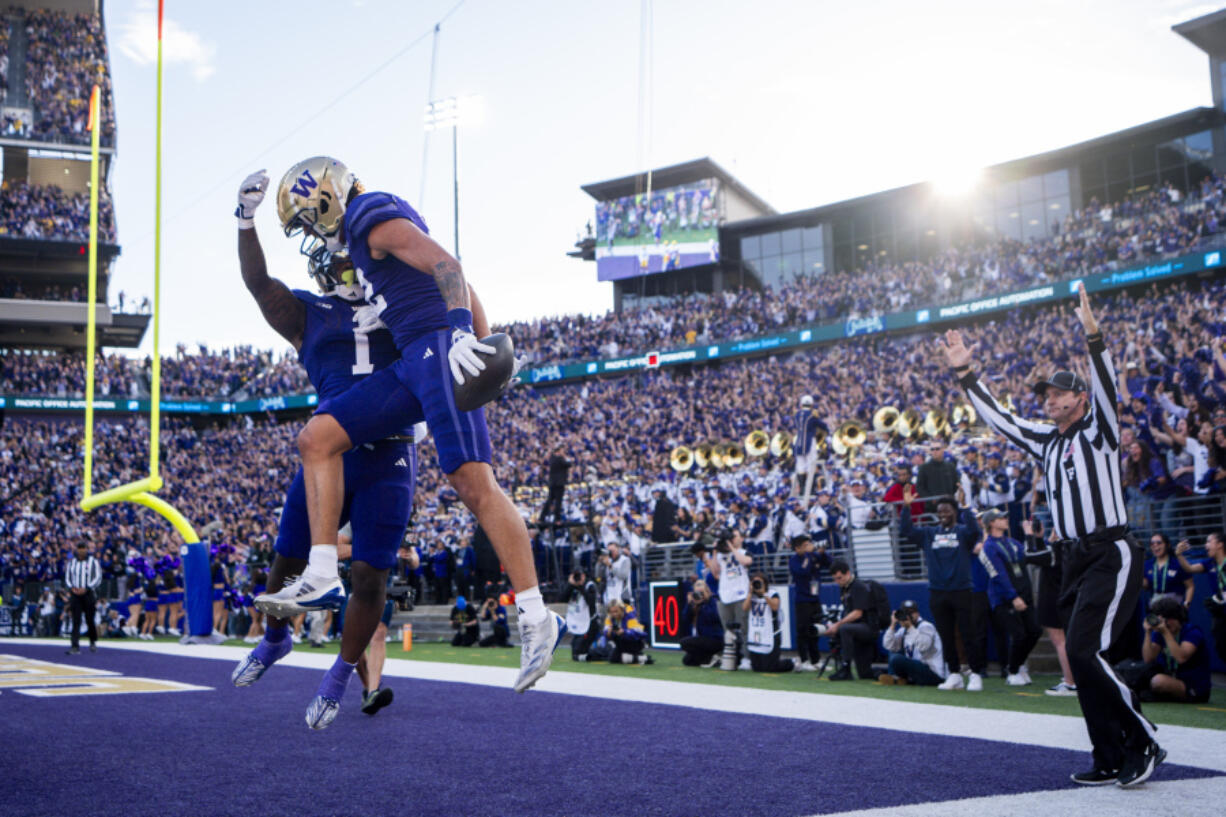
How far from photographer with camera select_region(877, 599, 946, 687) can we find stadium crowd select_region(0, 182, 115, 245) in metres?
42.9

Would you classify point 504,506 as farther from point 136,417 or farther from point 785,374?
point 136,417

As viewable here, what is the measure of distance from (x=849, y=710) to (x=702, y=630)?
19.6ft

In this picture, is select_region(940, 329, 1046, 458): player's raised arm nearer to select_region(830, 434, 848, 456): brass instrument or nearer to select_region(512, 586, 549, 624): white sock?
select_region(512, 586, 549, 624): white sock

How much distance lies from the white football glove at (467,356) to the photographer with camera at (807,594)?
1011 centimetres

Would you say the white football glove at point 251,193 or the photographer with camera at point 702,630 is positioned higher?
the white football glove at point 251,193

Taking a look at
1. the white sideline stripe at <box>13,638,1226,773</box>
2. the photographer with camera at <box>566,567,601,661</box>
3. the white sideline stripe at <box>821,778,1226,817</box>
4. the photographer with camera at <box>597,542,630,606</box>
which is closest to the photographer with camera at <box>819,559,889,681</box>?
the white sideline stripe at <box>13,638,1226,773</box>

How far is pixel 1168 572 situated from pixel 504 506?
26.3 feet

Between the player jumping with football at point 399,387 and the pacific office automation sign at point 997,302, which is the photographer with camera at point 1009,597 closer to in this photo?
the player jumping with football at point 399,387

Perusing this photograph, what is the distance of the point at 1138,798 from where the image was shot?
15.4 ft

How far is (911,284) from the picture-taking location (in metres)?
38.3

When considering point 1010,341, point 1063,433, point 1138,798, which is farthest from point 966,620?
point 1010,341

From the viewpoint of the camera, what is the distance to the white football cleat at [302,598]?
11.7ft

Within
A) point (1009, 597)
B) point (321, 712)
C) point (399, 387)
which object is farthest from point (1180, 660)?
point (399, 387)

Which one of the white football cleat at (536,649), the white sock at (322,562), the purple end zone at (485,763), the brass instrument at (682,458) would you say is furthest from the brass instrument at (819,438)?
the white football cleat at (536,649)
